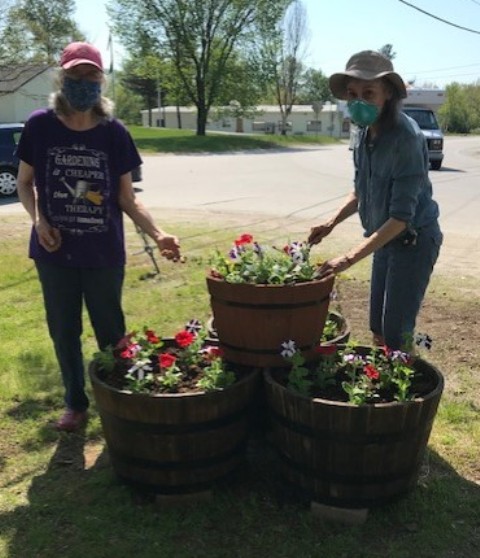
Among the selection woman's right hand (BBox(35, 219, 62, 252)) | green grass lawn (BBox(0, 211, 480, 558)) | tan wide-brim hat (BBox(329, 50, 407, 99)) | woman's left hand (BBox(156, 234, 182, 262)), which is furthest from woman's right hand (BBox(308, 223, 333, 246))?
woman's right hand (BBox(35, 219, 62, 252))

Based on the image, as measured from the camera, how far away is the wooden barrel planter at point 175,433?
2734 mm

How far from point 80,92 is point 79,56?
0.53 ft

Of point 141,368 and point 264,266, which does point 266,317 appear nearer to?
point 264,266

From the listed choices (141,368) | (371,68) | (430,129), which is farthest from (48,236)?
(430,129)

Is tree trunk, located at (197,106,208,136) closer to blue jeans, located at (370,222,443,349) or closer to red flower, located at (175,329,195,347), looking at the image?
blue jeans, located at (370,222,443,349)

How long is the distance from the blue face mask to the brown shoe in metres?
1.66

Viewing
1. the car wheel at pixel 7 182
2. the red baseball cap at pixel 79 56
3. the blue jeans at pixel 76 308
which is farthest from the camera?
the car wheel at pixel 7 182

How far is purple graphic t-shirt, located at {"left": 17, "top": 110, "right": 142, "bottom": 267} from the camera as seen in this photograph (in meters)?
3.13

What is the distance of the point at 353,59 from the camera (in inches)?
114

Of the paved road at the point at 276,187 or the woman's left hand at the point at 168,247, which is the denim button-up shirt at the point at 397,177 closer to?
the woman's left hand at the point at 168,247

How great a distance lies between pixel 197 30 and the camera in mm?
36812

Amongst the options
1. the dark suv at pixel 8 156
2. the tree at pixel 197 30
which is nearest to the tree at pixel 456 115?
the tree at pixel 197 30

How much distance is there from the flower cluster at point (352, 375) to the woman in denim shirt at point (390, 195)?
0.62ft

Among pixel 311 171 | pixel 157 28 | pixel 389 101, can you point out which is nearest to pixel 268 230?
pixel 389 101
